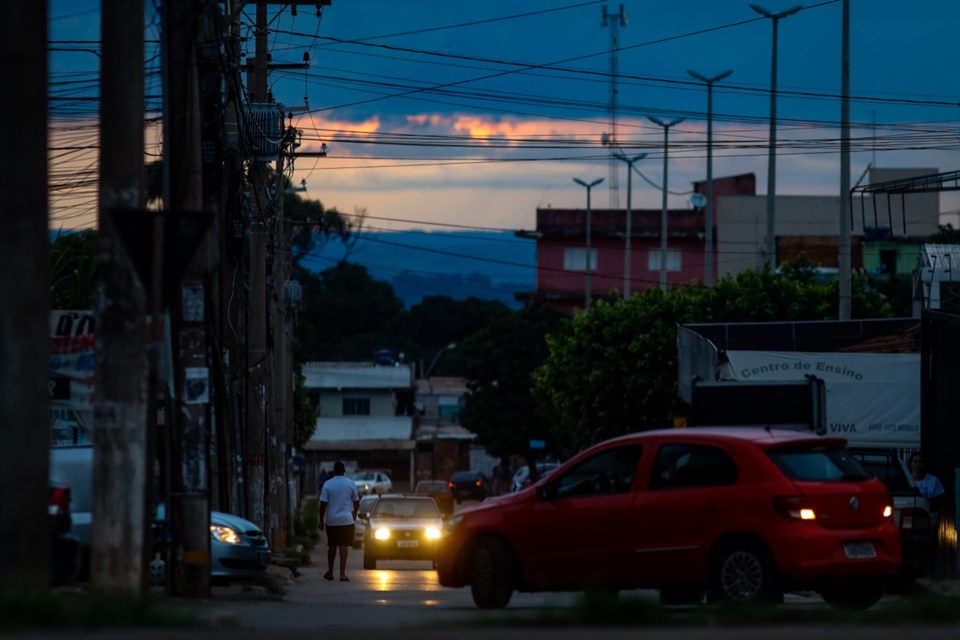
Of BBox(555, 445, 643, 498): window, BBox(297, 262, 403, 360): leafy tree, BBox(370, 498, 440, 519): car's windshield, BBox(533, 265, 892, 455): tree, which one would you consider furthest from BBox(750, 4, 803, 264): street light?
BBox(297, 262, 403, 360): leafy tree

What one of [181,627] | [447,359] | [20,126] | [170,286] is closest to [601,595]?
[181,627]

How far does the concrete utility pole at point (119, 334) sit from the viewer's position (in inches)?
456

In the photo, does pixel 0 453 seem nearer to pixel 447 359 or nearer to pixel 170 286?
pixel 170 286

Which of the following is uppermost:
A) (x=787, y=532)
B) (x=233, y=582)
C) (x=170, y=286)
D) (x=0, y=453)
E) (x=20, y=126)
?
(x=20, y=126)

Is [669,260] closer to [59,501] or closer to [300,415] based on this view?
[300,415]

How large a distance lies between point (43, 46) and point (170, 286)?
195 centimetres

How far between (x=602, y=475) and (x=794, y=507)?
76.6 inches

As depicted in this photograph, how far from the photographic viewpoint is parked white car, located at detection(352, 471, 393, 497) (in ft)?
198

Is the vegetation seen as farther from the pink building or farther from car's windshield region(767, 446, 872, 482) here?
the pink building

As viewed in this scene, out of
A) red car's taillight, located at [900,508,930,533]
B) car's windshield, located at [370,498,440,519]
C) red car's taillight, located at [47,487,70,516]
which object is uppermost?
red car's taillight, located at [47,487,70,516]

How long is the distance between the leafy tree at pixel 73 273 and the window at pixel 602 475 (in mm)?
12498

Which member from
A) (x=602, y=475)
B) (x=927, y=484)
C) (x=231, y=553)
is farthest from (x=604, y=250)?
(x=602, y=475)

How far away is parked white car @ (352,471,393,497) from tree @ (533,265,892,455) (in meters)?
14.9

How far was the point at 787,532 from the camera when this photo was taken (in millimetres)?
12555
